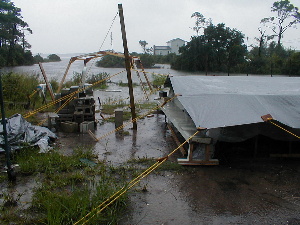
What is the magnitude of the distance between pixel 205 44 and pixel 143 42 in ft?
127

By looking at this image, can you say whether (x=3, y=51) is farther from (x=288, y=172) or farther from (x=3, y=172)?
(x=288, y=172)

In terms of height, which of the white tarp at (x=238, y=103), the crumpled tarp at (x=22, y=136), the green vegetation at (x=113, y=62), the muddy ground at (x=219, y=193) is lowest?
the muddy ground at (x=219, y=193)

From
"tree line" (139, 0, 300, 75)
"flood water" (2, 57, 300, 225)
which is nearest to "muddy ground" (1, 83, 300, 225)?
"flood water" (2, 57, 300, 225)

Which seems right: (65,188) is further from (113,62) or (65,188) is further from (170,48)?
(170,48)

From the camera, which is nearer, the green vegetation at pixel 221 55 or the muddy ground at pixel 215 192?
the muddy ground at pixel 215 192

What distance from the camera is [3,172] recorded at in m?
5.64

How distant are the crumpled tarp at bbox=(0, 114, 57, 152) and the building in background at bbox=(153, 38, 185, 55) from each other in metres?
65.8

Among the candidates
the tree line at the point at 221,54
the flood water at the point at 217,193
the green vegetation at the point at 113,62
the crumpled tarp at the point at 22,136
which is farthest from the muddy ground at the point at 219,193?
the green vegetation at the point at 113,62

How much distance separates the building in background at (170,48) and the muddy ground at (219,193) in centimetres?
6648

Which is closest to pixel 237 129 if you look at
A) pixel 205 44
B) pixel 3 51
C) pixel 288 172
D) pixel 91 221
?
pixel 288 172

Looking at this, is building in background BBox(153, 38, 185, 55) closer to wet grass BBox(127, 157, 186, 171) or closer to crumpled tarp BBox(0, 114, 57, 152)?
crumpled tarp BBox(0, 114, 57, 152)

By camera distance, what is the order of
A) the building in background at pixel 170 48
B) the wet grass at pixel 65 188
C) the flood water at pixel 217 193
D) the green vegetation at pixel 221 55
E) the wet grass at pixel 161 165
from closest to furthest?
the wet grass at pixel 65 188, the flood water at pixel 217 193, the wet grass at pixel 161 165, the green vegetation at pixel 221 55, the building in background at pixel 170 48

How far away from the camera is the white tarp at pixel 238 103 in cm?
552

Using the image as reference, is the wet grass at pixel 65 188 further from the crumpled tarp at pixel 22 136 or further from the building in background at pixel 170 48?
the building in background at pixel 170 48
